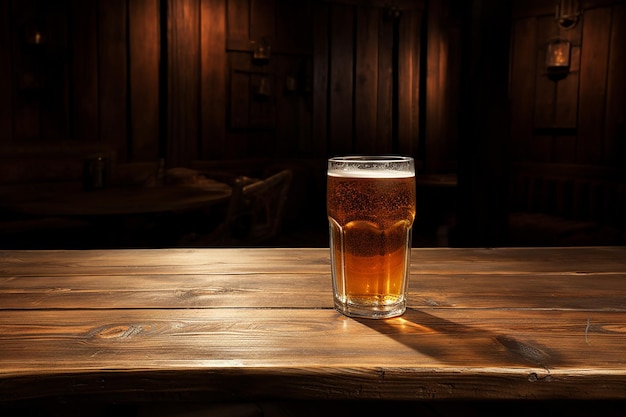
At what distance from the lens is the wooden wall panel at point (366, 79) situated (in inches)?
299

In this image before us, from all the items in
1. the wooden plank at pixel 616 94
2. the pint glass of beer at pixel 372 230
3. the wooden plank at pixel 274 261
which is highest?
the wooden plank at pixel 616 94

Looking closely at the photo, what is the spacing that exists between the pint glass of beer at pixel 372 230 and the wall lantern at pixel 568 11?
18.7ft

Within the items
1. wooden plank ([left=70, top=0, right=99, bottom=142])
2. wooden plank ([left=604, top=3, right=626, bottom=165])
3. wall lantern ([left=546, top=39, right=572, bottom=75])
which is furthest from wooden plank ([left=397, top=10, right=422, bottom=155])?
wooden plank ([left=70, top=0, right=99, bottom=142])

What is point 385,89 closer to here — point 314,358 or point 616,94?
point 616,94

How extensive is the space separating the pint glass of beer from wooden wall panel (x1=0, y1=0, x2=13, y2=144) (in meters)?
4.96

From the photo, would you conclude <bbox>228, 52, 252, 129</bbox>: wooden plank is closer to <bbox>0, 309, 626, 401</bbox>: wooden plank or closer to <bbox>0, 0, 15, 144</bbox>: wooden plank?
<bbox>0, 0, 15, 144</bbox>: wooden plank

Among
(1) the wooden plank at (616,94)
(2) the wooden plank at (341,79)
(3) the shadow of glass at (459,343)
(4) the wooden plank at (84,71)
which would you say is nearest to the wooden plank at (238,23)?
(2) the wooden plank at (341,79)

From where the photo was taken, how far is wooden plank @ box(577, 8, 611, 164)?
6.02m

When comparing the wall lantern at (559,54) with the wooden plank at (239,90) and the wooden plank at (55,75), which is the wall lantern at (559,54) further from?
the wooden plank at (55,75)

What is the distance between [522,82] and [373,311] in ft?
20.3

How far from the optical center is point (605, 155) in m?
6.10

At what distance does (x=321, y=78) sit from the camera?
7480 mm

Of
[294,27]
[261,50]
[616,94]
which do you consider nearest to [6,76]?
[261,50]

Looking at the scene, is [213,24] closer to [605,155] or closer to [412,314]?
[605,155]
